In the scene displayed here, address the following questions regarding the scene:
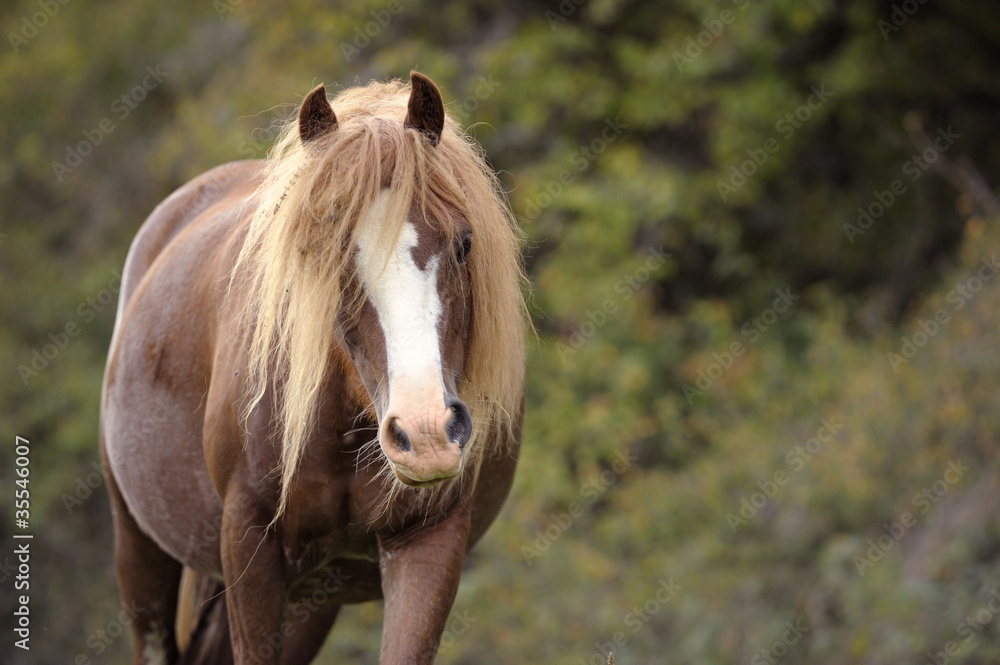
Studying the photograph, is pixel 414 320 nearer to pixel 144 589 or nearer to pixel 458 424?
pixel 458 424

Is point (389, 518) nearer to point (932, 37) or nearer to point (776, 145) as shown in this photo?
point (776, 145)

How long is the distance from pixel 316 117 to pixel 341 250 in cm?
36

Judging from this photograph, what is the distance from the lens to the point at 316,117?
2309 millimetres

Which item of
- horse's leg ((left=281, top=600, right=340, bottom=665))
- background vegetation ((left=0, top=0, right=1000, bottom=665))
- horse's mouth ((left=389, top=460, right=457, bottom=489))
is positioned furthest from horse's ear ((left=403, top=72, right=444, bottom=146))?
background vegetation ((left=0, top=0, right=1000, bottom=665))

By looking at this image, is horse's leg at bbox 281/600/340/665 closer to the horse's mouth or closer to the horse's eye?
the horse's mouth

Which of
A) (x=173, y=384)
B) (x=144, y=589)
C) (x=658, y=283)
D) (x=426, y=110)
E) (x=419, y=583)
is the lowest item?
(x=658, y=283)

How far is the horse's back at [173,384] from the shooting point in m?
2.97

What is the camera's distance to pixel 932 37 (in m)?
8.72

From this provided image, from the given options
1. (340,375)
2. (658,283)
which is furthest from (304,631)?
(658,283)

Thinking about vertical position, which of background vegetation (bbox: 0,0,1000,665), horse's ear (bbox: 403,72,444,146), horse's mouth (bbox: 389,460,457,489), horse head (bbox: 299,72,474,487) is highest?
horse's ear (bbox: 403,72,444,146)

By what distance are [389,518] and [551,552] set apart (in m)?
4.64

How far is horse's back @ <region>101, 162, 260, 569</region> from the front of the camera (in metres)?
2.97

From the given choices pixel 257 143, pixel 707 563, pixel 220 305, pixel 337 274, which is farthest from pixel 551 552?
pixel 337 274

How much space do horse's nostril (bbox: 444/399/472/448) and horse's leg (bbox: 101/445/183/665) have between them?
2152 mm
